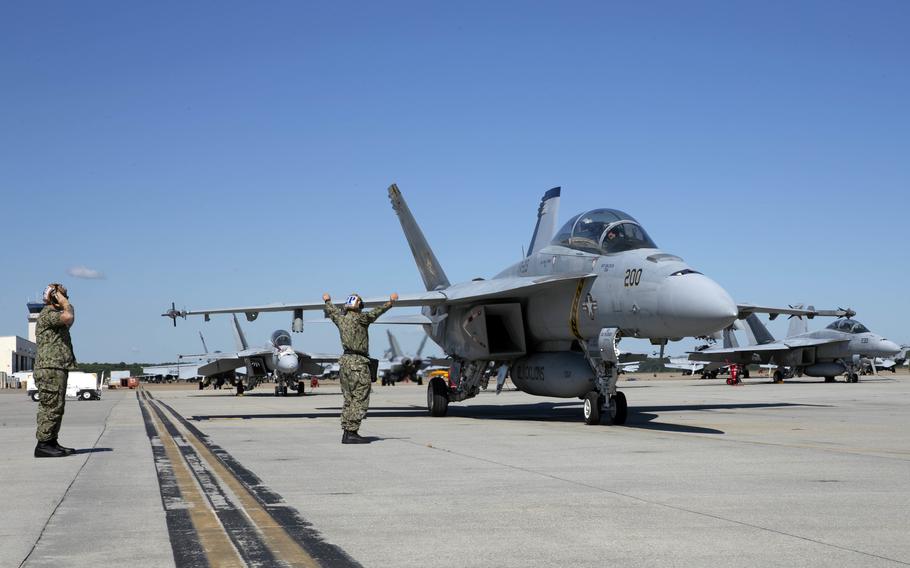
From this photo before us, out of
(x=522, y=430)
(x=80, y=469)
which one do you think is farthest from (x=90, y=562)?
(x=522, y=430)

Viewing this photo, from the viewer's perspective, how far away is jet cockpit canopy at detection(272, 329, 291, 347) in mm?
44406

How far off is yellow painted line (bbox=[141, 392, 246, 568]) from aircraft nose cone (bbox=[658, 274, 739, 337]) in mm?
7670

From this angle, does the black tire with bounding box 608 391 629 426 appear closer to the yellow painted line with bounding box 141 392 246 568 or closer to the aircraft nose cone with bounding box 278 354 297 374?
the yellow painted line with bounding box 141 392 246 568

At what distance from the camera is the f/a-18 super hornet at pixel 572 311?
14.4m

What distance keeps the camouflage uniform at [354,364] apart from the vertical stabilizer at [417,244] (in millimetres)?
9652

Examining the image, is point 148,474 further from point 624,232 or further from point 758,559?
point 624,232

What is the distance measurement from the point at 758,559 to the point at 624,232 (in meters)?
11.8

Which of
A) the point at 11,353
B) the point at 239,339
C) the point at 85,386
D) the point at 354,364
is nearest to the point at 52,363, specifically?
the point at 354,364

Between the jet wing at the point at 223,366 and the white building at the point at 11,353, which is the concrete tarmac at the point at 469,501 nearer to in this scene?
the jet wing at the point at 223,366

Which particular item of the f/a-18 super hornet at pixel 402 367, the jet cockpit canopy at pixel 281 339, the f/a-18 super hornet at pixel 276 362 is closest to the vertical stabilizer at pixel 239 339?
the f/a-18 super hornet at pixel 276 362

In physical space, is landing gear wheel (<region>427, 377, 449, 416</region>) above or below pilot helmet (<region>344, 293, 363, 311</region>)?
below

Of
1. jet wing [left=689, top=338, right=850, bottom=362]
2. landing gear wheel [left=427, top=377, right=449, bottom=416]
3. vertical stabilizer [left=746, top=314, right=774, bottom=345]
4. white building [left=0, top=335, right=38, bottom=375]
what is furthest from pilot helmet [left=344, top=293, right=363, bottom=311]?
white building [left=0, top=335, right=38, bottom=375]

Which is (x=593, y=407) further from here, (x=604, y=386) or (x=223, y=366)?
(x=223, y=366)

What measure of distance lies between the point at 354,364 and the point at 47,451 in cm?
407
